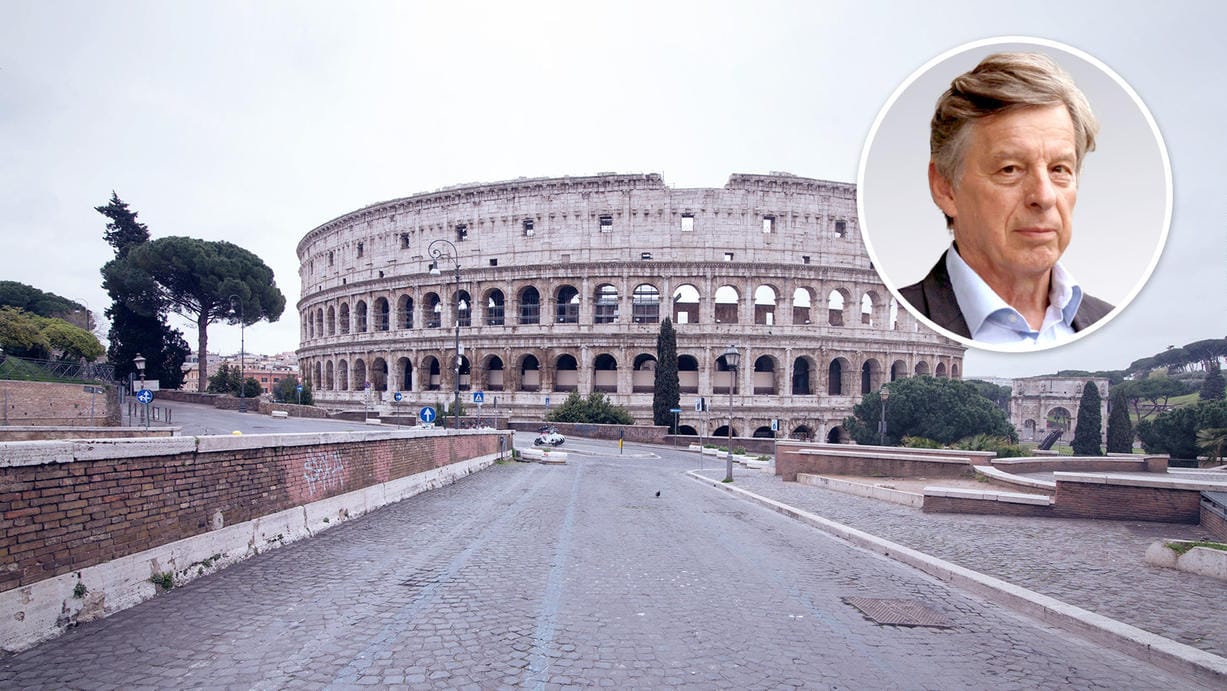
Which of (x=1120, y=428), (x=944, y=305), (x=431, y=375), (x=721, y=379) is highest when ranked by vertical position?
(x=944, y=305)

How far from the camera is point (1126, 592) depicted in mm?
6102

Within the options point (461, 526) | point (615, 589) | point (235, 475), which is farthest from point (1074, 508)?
point (235, 475)

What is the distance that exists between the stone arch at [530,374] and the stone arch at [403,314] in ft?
32.7

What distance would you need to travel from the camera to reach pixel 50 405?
78.9 feet

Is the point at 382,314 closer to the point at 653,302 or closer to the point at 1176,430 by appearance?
the point at 653,302

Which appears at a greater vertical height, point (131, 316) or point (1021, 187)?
point (131, 316)

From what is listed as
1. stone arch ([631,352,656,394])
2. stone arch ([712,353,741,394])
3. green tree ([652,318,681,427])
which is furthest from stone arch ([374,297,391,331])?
stone arch ([712,353,741,394])

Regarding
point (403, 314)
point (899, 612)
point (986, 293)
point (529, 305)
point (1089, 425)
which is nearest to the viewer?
point (986, 293)

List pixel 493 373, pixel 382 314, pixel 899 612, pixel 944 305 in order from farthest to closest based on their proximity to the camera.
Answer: pixel 382 314
pixel 493 373
pixel 899 612
pixel 944 305

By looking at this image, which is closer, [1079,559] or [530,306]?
[1079,559]

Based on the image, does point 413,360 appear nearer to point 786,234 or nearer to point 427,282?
point 427,282

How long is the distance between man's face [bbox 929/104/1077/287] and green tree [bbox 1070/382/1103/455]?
1743 inches

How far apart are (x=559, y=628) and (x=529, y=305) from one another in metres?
41.8

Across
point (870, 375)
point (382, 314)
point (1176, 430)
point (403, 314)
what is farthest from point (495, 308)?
point (1176, 430)
